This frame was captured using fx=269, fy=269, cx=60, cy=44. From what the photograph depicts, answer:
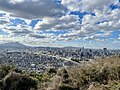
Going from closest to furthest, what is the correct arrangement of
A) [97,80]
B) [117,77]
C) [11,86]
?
[117,77] → [97,80] → [11,86]

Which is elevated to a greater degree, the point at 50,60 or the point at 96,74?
the point at 96,74

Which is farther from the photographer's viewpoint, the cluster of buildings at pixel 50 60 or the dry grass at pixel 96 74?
the cluster of buildings at pixel 50 60

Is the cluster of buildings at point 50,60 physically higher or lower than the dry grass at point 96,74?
lower

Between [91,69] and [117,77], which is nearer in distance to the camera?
[117,77]

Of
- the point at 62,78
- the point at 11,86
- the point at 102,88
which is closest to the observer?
the point at 102,88

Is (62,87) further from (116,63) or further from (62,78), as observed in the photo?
(116,63)

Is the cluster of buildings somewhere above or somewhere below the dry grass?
below

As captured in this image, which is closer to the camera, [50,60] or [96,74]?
[96,74]

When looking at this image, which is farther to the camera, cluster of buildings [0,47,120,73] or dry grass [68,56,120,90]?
cluster of buildings [0,47,120,73]

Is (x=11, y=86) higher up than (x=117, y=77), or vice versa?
(x=117, y=77)

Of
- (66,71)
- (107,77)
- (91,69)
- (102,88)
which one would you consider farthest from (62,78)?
(102,88)
